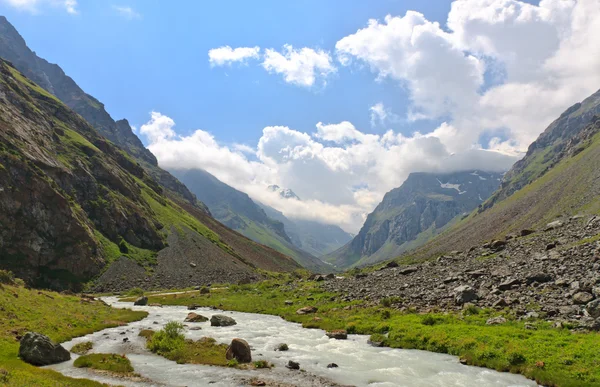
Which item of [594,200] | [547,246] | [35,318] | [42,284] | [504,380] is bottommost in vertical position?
[42,284]

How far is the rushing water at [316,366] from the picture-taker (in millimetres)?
26312

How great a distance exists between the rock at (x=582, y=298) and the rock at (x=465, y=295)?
11.7 m

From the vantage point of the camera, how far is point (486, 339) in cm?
3184

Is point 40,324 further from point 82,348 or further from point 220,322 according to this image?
point 220,322

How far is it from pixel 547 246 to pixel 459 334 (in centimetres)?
3490

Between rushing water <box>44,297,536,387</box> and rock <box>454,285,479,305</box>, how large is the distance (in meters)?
14.2

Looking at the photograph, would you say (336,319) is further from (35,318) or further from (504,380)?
(35,318)

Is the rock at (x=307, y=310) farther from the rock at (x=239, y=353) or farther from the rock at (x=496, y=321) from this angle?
the rock at (x=496, y=321)

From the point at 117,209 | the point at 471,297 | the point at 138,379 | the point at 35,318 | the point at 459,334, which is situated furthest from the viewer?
the point at 117,209

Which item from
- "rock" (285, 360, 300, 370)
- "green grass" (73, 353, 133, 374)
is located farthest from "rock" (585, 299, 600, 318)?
"green grass" (73, 353, 133, 374)

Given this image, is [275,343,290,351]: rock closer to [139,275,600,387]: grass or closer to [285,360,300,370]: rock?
[285,360,300,370]: rock

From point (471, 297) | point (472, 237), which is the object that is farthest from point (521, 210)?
point (471, 297)

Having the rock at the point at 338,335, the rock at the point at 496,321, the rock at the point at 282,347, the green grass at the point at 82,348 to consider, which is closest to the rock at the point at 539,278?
the rock at the point at 496,321

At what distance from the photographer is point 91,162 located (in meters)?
198
